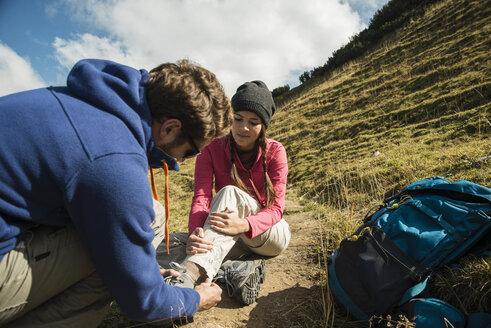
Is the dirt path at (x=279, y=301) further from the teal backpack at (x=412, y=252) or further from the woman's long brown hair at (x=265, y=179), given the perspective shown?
the woman's long brown hair at (x=265, y=179)

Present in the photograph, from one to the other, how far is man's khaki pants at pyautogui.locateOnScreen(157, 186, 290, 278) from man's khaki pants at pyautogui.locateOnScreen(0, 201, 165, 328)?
0.69 meters

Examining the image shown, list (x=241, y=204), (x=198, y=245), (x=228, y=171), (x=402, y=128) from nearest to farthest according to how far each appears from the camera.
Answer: (x=198, y=245) → (x=241, y=204) → (x=228, y=171) → (x=402, y=128)

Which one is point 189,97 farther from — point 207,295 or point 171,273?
point 207,295

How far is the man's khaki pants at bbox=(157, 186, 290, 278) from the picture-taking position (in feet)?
7.14

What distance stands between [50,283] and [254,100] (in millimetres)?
2355

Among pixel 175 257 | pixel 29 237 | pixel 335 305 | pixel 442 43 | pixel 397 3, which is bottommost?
pixel 335 305

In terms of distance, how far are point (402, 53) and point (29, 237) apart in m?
17.5

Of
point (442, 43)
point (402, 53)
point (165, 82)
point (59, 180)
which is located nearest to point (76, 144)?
point (59, 180)

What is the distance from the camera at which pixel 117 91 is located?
1.44 m

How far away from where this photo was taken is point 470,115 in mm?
6785

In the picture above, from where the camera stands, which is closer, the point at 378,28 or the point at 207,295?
the point at 207,295

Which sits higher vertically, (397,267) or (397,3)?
(397,3)

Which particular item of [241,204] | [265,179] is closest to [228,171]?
[265,179]

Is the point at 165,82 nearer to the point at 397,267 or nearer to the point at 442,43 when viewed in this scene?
the point at 397,267
